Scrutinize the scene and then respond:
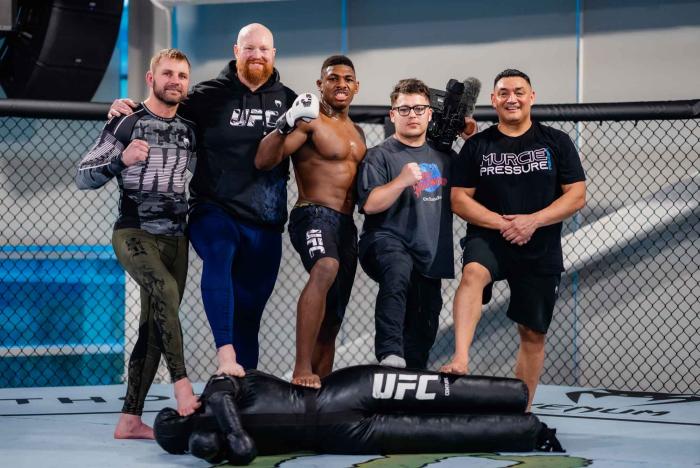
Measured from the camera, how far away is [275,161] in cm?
356

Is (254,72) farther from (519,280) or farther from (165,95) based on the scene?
(519,280)

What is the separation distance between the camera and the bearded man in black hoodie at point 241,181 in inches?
142

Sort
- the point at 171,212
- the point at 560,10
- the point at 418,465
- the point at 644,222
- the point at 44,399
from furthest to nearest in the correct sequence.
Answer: the point at 560,10, the point at 644,222, the point at 44,399, the point at 171,212, the point at 418,465

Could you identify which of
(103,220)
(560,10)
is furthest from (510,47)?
(103,220)

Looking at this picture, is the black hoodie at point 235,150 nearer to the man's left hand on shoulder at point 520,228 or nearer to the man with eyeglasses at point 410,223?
the man with eyeglasses at point 410,223

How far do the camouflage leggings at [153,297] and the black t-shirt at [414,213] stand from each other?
2.43 ft

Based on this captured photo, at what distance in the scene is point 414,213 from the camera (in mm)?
3662

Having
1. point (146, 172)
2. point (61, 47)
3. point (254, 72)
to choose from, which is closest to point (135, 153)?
point (146, 172)

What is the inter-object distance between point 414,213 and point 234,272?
2.45ft

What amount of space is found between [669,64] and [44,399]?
4.26 meters

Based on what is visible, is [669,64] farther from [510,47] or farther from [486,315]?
[486,315]

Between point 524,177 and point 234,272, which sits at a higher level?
point 524,177

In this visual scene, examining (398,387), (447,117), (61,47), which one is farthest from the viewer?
(61,47)

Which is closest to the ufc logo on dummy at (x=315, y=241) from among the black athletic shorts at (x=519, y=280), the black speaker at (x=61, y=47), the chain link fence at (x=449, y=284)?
the black athletic shorts at (x=519, y=280)
